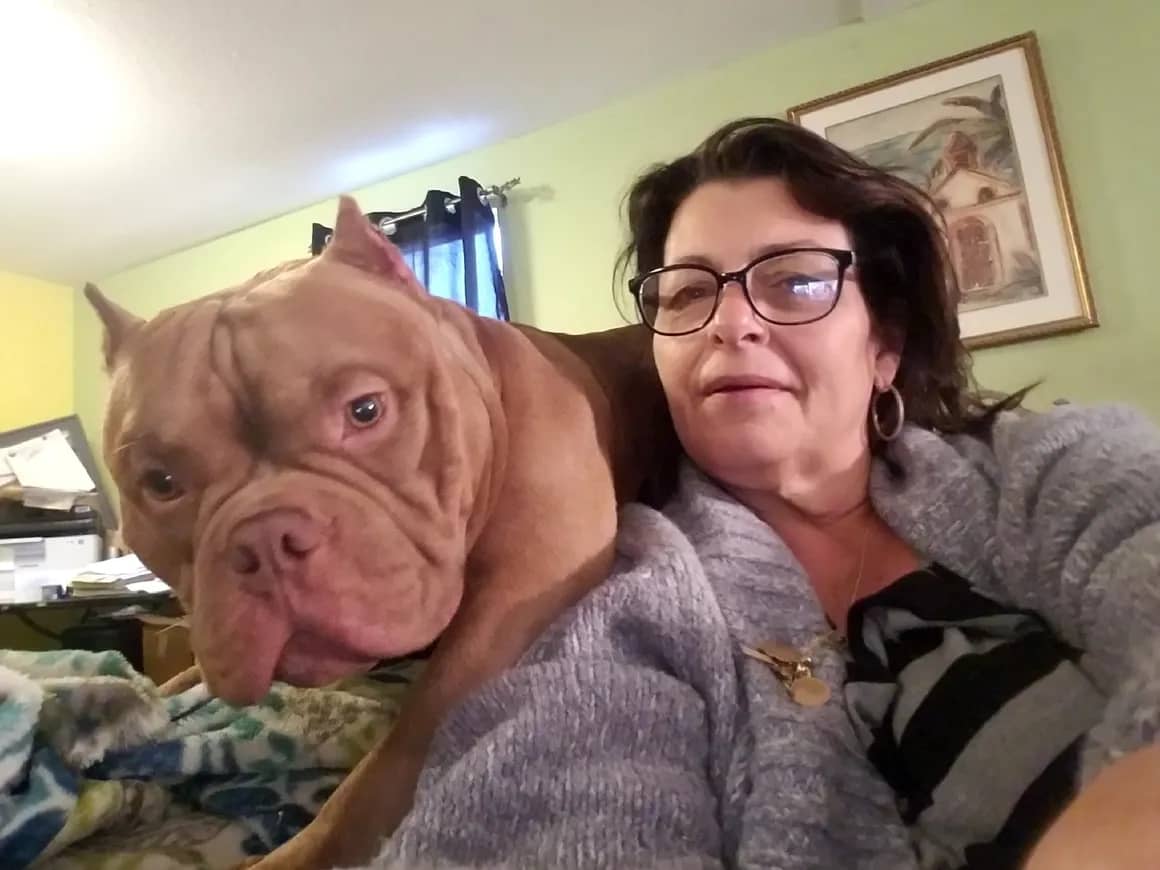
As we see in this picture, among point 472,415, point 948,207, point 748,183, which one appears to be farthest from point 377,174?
point 472,415

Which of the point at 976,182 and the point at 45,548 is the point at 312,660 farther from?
the point at 45,548

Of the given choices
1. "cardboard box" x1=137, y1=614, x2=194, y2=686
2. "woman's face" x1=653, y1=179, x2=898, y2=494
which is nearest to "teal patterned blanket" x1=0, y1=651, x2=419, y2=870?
"woman's face" x1=653, y1=179, x2=898, y2=494

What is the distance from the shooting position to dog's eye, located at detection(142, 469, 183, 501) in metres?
0.63

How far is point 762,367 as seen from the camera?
0.89 meters

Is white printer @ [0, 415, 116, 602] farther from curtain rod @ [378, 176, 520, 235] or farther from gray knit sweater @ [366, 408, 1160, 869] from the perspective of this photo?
gray knit sweater @ [366, 408, 1160, 869]

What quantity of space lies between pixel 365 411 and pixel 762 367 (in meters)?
0.39

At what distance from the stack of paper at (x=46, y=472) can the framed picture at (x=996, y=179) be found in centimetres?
259

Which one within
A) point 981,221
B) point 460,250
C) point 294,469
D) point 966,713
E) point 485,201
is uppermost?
point 485,201

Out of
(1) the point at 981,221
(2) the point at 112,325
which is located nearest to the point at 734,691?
(2) the point at 112,325

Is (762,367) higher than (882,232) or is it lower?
lower

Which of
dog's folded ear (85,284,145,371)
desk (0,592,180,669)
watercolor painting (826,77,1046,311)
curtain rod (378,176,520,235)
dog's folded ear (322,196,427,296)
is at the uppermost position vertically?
curtain rod (378,176,520,235)

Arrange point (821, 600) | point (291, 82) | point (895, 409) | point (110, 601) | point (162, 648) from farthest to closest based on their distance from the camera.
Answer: point (291, 82), point (110, 601), point (162, 648), point (895, 409), point (821, 600)

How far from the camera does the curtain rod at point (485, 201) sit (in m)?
2.86

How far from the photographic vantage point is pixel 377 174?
309 centimetres
